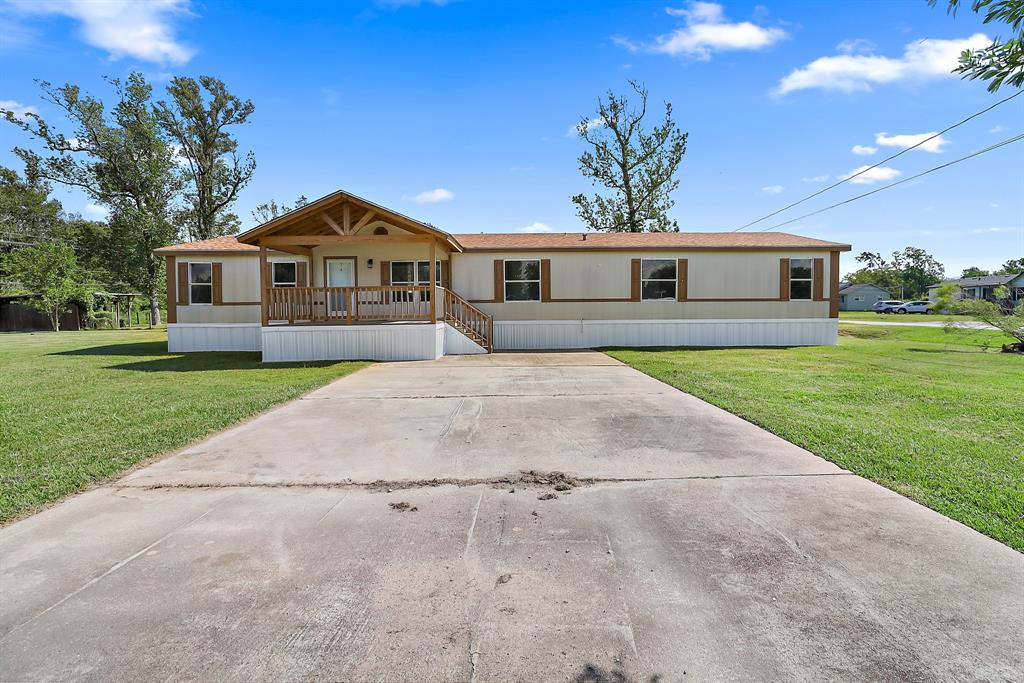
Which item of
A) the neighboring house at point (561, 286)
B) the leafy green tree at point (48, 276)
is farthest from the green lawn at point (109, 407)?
the leafy green tree at point (48, 276)

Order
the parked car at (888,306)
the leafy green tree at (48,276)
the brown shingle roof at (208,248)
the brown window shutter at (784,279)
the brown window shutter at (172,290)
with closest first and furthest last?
1. the brown shingle roof at (208,248)
2. the brown window shutter at (172,290)
3. the brown window shutter at (784,279)
4. the leafy green tree at (48,276)
5. the parked car at (888,306)

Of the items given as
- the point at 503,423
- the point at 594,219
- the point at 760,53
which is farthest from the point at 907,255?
the point at 503,423

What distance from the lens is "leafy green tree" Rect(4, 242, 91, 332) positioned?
27172 mm

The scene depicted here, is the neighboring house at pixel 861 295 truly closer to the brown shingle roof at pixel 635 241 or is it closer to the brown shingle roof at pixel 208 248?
the brown shingle roof at pixel 635 241

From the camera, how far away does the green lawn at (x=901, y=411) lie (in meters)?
3.92

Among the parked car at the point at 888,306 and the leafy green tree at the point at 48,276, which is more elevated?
the leafy green tree at the point at 48,276

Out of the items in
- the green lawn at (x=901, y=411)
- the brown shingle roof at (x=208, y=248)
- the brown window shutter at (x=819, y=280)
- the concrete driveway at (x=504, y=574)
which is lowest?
the concrete driveway at (x=504, y=574)

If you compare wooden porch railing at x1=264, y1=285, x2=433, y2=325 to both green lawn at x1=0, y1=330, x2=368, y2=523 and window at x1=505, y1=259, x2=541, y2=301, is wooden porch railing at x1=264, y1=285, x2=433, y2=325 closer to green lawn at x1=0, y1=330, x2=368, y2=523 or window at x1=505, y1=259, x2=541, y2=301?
green lawn at x1=0, y1=330, x2=368, y2=523

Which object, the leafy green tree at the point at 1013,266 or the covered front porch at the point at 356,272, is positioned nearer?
the covered front porch at the point at 356,272

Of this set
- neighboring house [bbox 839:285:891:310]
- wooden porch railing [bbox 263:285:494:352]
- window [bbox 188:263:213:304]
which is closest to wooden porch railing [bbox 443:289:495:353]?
wooden porch railing [bbox 263:285:494:352]

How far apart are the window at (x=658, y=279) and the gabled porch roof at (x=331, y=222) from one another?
275 inches

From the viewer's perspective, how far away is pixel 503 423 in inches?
250

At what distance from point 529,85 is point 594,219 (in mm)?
16376

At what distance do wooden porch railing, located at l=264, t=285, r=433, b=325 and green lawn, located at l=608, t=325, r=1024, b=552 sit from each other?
234 inches
